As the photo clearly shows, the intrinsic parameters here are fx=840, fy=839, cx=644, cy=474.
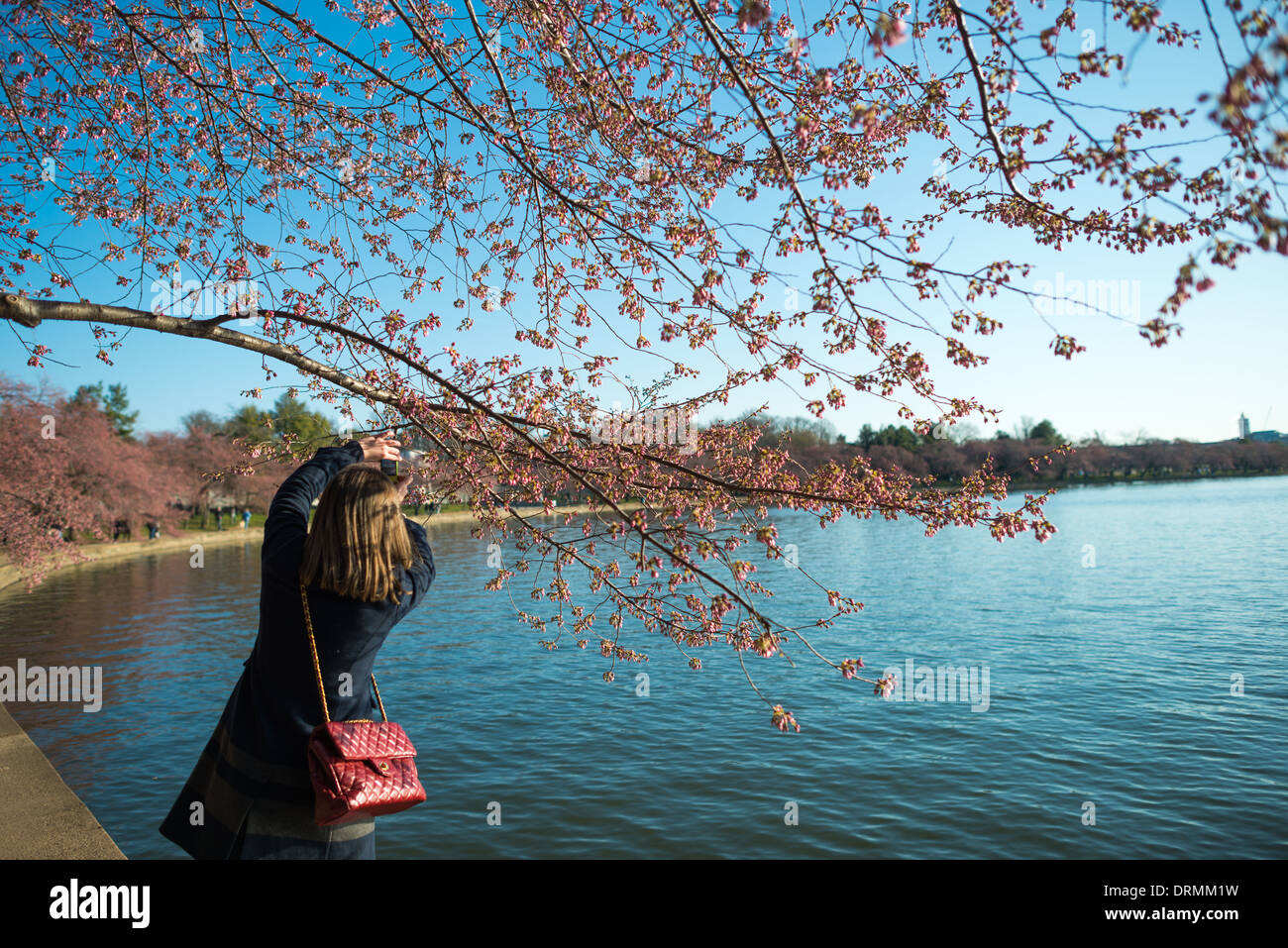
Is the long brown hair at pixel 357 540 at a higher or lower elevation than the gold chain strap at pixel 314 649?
higher

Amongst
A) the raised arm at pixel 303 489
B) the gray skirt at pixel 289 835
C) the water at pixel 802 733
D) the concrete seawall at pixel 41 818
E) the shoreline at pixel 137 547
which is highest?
the raised arm at pixel 303 489

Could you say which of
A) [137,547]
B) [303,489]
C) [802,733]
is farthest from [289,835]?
[137,547]

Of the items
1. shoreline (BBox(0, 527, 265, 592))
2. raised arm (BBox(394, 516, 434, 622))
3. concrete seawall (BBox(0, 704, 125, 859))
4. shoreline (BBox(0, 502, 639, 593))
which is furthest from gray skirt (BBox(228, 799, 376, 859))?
shoreline (BBox(0, 527, 265, 592))

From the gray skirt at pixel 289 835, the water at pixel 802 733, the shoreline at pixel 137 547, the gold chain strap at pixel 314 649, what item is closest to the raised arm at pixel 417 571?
the gold chain strap at pixel 314 649

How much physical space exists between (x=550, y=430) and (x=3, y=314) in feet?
10.3

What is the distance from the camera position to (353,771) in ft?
9.21

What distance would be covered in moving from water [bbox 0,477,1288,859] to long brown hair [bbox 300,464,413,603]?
6761mm

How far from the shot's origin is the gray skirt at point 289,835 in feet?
9.32

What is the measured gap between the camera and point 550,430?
465cm

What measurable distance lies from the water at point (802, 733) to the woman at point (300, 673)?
6.29 metres

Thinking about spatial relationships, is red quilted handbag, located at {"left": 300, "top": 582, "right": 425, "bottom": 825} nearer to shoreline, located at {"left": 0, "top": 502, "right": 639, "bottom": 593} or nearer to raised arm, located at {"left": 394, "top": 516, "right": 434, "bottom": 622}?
raised arm, located at {"left": 394, "top": 516, "right": 434, "bottom": 622}

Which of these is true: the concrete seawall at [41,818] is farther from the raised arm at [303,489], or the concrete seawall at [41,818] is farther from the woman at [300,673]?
the raised arm at [303,489]
